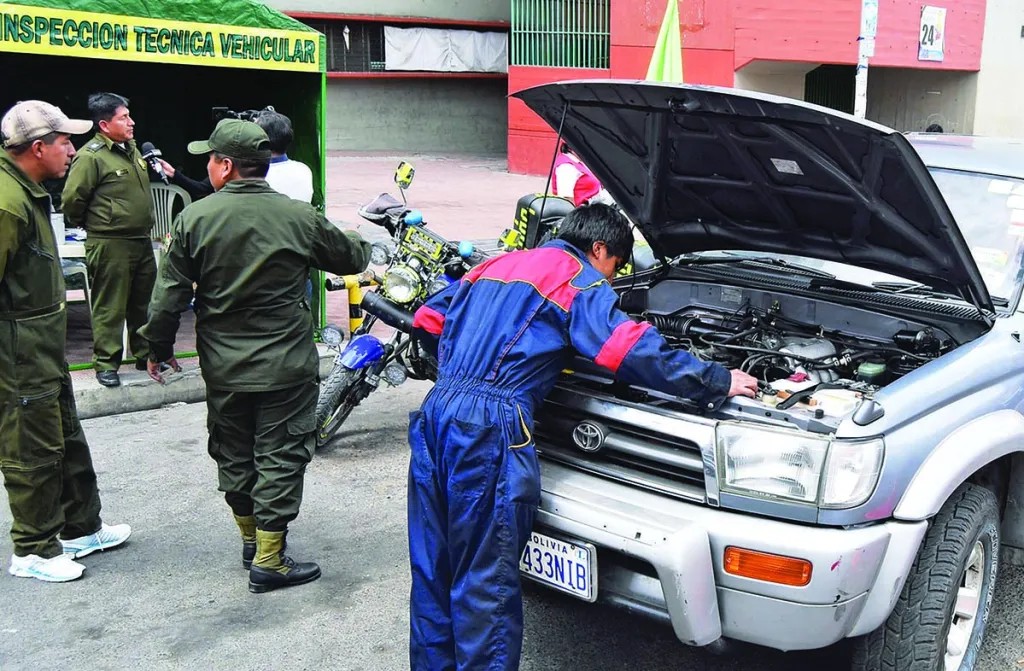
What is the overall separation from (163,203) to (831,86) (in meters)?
15.0

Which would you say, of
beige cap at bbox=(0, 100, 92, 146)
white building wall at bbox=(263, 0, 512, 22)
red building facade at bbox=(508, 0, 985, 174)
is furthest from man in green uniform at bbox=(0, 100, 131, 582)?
white building wall at bbox=(263, 0, 512, 22)

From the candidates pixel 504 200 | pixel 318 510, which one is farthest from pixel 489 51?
pixel 318 510

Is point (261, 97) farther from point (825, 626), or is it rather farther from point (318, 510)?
point (825, 626)

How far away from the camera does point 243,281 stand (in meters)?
4.10

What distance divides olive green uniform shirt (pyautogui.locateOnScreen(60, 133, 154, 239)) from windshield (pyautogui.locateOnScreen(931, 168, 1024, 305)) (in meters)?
4.65

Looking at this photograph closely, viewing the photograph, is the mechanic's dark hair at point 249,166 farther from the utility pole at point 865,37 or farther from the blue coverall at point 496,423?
the utility pole at point 865,37

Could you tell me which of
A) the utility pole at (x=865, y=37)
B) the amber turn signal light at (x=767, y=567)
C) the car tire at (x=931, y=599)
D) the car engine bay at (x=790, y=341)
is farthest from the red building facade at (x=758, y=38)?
the amber turn signal light at (x=767, y=567)

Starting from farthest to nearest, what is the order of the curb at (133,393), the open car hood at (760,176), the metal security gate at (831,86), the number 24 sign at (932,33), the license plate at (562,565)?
the metal security gate at (831,86)
the number 24 sign at (932,33)
the curb at (133,393)
the open car hood at (760,176)
the license plate at (562,565)

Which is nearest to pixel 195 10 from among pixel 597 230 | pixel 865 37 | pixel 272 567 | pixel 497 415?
pixel 272 567

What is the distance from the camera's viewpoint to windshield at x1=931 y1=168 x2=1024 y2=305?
3990 millimetres

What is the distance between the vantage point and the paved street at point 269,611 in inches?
152

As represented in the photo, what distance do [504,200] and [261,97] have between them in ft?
23.7

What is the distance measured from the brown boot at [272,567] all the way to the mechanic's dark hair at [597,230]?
1749mm

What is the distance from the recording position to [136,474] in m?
5.68
